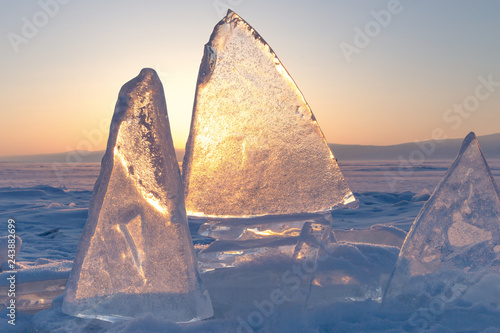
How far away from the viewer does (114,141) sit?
2234 mm

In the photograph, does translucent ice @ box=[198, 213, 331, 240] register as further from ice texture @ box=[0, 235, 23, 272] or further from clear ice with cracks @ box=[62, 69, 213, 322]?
ice texture @ box=[0, 235, 23, 272]

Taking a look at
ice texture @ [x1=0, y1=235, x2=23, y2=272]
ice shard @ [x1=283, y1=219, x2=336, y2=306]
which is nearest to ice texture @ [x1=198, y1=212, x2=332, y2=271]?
ice shard @ [x1=283, y1=219, x2=336, y2=306]

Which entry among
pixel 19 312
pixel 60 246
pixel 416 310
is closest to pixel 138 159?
pixel 19 312

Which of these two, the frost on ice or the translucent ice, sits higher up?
the frost on ice

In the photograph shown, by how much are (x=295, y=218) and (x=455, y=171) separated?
1.06 metres

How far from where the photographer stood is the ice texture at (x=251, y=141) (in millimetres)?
2797

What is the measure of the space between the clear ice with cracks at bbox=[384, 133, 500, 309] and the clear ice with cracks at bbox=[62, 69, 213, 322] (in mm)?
1210

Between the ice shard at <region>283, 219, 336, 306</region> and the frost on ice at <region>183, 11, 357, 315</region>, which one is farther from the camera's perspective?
the frost on ice at <region>183, 11, 357, 315</region>

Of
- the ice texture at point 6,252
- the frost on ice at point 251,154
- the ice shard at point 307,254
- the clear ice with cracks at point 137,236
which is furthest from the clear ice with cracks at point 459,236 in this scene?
the ice texture at point 6,252

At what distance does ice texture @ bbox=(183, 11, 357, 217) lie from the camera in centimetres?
280

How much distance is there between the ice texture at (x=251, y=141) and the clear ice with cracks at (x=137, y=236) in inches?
25.2

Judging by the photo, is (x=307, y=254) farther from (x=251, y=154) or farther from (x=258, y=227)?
(x=251, y=154)

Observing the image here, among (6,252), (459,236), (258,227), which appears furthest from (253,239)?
(6,252)

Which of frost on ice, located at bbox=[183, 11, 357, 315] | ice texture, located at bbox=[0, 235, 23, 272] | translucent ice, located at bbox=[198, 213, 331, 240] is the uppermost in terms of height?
frost on ice, located at bbox=[183, 11, 357, 315]
